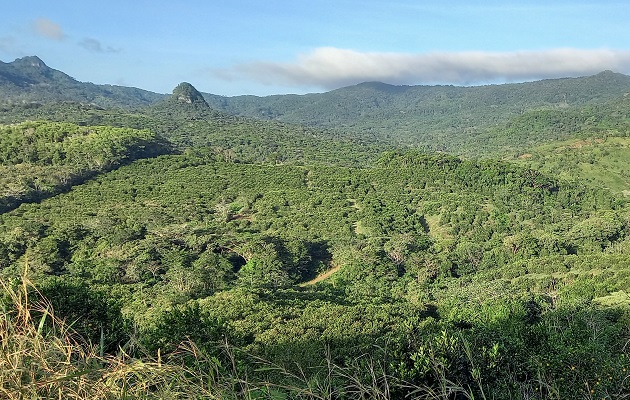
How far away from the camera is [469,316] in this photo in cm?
2091

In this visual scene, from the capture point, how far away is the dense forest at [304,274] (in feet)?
8.50

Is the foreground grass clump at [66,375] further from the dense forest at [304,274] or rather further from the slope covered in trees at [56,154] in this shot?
the slope covered in trees at [56,154]

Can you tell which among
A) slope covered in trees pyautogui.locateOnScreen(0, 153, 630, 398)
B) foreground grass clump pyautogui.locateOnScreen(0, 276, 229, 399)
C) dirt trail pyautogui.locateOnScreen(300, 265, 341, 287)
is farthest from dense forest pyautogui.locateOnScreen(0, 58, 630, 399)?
dirt trail pyautogui.locateOnScreen(300, 265, 341, 287)

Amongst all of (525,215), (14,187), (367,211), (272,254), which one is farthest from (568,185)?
(14,187)

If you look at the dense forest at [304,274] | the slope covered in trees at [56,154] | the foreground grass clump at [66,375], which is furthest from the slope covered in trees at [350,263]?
the slope covered in trees at [56,154]

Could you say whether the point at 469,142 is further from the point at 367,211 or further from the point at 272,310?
the point at 272,310

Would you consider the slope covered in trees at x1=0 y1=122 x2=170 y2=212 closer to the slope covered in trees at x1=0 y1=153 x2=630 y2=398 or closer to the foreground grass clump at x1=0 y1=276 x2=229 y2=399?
the slope covered in trees at x1=0 y1=153 x2=630 y2=398

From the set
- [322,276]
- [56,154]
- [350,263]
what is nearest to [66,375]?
[350,263]

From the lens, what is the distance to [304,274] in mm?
43156

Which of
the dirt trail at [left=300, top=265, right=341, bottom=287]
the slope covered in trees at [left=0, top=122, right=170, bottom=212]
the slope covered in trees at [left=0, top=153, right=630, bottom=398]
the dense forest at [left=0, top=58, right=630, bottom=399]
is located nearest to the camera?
the dense forest at [left=0, top=58, right=630, bottom=399]

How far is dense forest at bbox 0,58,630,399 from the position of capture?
2.59 metres

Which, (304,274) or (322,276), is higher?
(304,274)

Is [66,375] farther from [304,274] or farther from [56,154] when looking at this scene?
[56,154]

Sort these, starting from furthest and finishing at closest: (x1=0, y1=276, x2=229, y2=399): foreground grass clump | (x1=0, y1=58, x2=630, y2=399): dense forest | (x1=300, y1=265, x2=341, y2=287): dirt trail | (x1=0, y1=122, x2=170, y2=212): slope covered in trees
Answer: (x1=0, y1=122, x2=170, y2=212): slope covered in trees < (x1=300, y1=265, x2=341, y2=287): dirt trail < (x1=0, y1=58, x2=630, y2=399): dense forest < (x1=0, y1=276, x2=229, y2=399): foreground grass clump
